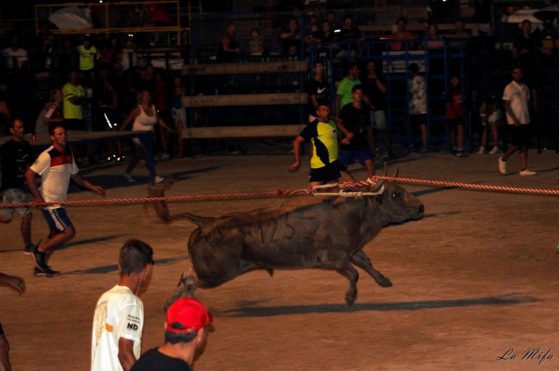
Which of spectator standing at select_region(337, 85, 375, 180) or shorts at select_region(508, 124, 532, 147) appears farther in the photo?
shorts at select_region(508, 124, 532, 147)

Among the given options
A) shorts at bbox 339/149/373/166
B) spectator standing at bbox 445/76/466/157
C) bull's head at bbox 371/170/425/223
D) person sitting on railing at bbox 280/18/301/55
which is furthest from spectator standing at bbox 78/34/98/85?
bull's head at bbox 371/170/425/223

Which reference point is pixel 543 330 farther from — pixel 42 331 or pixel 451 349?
pixel 42 331

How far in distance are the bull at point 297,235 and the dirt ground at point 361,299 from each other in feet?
1.60

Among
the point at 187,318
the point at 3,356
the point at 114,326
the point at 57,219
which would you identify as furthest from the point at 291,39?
the point at 187,318

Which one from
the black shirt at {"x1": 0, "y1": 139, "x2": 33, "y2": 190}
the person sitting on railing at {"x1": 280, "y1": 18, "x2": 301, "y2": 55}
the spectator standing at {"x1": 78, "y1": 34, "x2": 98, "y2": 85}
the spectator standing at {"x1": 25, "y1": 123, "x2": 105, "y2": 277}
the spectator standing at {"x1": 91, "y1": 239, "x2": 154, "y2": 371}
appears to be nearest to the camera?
the spectator standing at {"x1": 91, "y1": 239, "x2": 154, "y2": 371}

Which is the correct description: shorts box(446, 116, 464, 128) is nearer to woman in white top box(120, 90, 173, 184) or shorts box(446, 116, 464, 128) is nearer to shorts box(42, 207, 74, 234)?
woman in white top box(120, 90, 173, 184)

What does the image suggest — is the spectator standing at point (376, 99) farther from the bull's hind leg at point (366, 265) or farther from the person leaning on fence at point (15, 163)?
the bull's hind leg at point (366, 265)

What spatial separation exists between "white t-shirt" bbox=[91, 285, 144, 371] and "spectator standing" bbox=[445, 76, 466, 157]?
20425 millimetres

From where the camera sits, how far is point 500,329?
1047 centimetres

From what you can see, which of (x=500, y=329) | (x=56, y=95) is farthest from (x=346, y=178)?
(x=56, y=95)

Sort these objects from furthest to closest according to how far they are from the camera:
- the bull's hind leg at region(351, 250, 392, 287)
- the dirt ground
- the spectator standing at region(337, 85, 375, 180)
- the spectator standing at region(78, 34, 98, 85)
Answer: the spectator standing at region(78, 34, 98, 85), the spectator standing at region(337, 85, 375, 180), the bull's hind leg at region(351, 250, 392, 287), the dirt ground

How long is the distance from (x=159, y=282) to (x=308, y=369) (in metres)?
4.22

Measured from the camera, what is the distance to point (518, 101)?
22141 millimetres

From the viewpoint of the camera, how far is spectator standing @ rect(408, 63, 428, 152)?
27.6 metres
